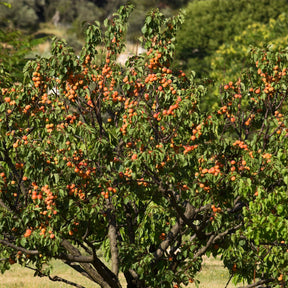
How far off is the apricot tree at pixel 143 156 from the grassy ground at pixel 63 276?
10.5 metres

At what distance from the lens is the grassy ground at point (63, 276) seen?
21.9 meters

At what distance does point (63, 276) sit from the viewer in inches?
985

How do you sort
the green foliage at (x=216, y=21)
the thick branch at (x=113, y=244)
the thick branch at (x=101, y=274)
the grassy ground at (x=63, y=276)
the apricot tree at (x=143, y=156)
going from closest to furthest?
the apricot tree at (x=143, y=156) → the thick branch at (x=101, y=274) → the thick branch at (x=113, y=244) → the grassy ground at (x=63, y=276) → the green foliage at (x=216, y=21)

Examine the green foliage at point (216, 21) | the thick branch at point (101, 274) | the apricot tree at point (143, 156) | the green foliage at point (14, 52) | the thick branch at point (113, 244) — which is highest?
the green foliage at point (216, 21)

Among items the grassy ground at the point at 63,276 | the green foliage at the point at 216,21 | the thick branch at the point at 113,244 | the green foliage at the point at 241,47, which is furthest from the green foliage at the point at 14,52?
the green foliage at the point at 216,21

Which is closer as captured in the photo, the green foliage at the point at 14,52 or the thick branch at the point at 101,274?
the thick branch at the point at 101,274

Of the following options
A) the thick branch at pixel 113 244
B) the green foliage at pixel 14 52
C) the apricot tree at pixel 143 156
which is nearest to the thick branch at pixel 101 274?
the apricot tree at pixel 143 156

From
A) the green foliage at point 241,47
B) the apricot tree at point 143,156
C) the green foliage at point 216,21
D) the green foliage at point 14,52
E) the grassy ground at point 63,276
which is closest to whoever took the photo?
the apricot tree at point 143,156

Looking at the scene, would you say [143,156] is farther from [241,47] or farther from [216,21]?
[216,21]

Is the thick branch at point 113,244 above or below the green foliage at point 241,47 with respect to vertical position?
below

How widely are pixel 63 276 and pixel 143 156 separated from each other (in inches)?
687

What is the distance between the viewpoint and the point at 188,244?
1219cm

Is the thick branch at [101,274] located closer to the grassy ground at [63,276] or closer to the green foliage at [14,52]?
the grassy ground at [63,276]

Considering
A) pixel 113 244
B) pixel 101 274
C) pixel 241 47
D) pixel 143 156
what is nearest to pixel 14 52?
pixel 113 244
